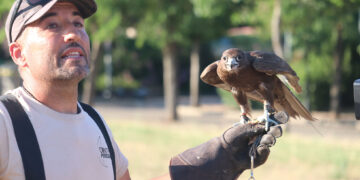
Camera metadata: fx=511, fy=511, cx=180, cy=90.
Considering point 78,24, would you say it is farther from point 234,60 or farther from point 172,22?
point 172,22

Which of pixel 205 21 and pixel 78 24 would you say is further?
pixel 205 21

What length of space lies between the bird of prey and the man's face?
3.19 feet

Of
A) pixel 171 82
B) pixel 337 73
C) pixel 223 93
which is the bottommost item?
pixel 223 93

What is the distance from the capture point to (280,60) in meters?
2.82

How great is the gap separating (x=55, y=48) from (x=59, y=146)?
410mm

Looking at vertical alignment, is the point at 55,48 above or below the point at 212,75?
above

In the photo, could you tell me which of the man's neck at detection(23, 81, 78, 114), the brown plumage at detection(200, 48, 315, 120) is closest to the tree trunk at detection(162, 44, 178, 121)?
the brown plumage at detection(200, 48, 315, 120)

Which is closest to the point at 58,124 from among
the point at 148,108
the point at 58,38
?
the point at 58,38

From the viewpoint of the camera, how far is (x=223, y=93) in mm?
22031

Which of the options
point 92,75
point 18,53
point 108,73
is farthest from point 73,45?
point 108,73

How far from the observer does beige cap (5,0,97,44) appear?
2135mm

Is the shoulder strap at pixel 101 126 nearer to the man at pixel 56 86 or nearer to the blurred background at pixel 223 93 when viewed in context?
the man at pixel 56 86

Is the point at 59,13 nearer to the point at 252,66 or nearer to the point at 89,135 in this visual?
the point at 89,135

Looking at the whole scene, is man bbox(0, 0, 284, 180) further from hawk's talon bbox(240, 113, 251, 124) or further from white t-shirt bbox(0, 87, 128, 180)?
hawk's talon bbox(240, 113, 251, 124)
